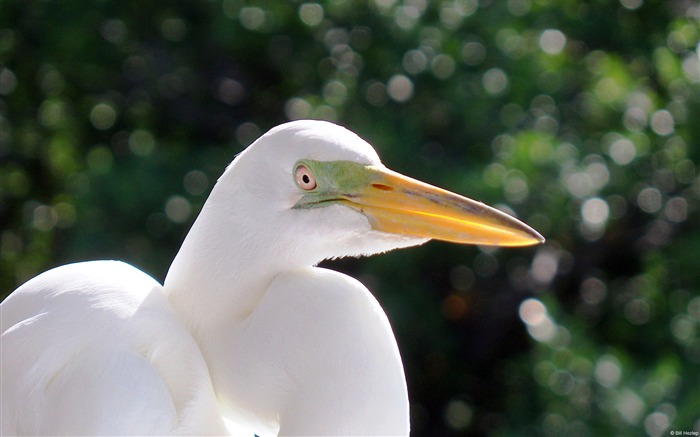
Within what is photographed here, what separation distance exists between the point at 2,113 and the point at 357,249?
114 inches

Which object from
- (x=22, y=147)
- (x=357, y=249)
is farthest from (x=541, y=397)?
(x=22, y=147)

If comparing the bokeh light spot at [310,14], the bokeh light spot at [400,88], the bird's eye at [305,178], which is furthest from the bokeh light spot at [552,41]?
the bird's eye at [305,178]

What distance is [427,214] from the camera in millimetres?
1388

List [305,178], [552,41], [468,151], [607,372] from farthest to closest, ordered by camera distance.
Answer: [552,41] → [468,151] → [607,372] → [305,178]

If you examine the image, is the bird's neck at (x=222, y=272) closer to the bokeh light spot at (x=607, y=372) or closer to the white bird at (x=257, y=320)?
the white bird at (x=257, y=320)

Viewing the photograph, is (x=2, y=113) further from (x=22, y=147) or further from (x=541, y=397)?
(x=541, y=397)

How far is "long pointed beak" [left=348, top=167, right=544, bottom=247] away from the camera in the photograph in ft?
4.49

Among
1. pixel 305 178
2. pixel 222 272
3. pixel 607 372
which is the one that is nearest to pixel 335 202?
pixel 305 178

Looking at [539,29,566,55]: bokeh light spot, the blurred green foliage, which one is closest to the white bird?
the blurred green foliage

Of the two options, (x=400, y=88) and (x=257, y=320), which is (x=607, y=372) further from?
(x=257, y=320)

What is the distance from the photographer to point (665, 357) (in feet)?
10.0

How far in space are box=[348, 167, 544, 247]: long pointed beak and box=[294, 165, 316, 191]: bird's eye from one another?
0.18 feet

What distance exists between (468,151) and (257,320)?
201cm

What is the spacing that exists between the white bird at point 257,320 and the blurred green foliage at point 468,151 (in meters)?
1.55
